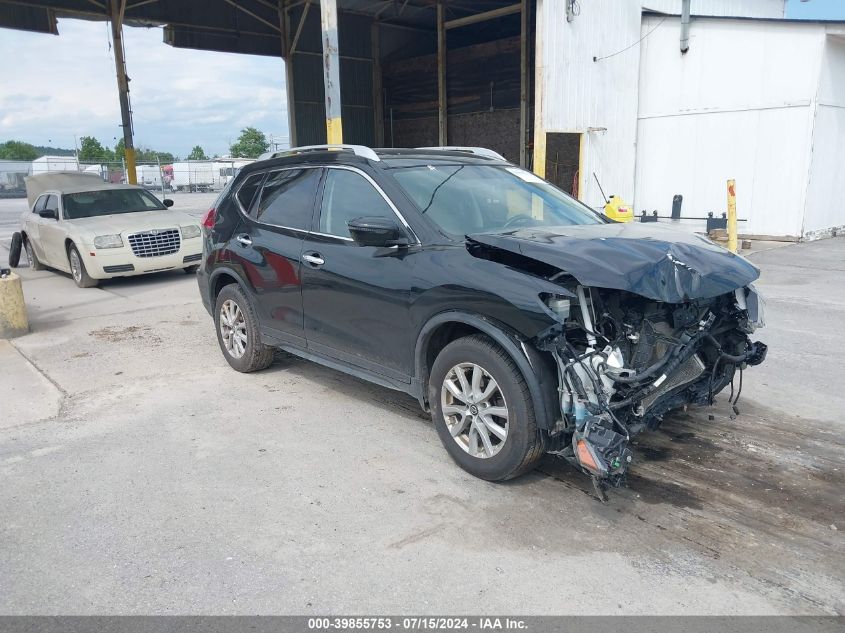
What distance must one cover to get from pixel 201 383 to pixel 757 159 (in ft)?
45.4

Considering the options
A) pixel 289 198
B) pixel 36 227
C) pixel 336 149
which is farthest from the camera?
pixel 36 227

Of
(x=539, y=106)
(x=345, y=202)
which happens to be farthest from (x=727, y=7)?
(x=345, y=202)

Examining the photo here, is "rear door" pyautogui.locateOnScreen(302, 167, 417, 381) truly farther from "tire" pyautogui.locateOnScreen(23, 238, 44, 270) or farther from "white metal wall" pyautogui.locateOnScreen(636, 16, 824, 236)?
"white metal wall" pyautogui.locateOnScreen(636, 16, 824, 236)

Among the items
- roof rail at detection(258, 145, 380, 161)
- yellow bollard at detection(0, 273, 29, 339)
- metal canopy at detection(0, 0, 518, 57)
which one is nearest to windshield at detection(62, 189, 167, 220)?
yellow bollard at detection(0, 273, 29, 339)

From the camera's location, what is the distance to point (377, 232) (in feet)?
13.6

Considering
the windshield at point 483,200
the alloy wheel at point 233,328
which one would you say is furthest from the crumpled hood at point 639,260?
the alloy wheel at point 233,328

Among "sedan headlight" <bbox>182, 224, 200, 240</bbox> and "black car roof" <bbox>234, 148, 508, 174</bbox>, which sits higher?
"black car roof" <bbox>234, 148, 508, 174</bbox>

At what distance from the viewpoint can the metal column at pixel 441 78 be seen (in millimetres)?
24047

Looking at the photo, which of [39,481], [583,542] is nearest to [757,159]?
[583,542]

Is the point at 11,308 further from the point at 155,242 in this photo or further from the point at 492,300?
the point at 492,300

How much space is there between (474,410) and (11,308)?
20.6 ft

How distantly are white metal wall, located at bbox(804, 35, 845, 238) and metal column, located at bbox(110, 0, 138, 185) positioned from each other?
56.2 feet

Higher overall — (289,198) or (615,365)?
(289,198)

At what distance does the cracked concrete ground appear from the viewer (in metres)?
2.95
